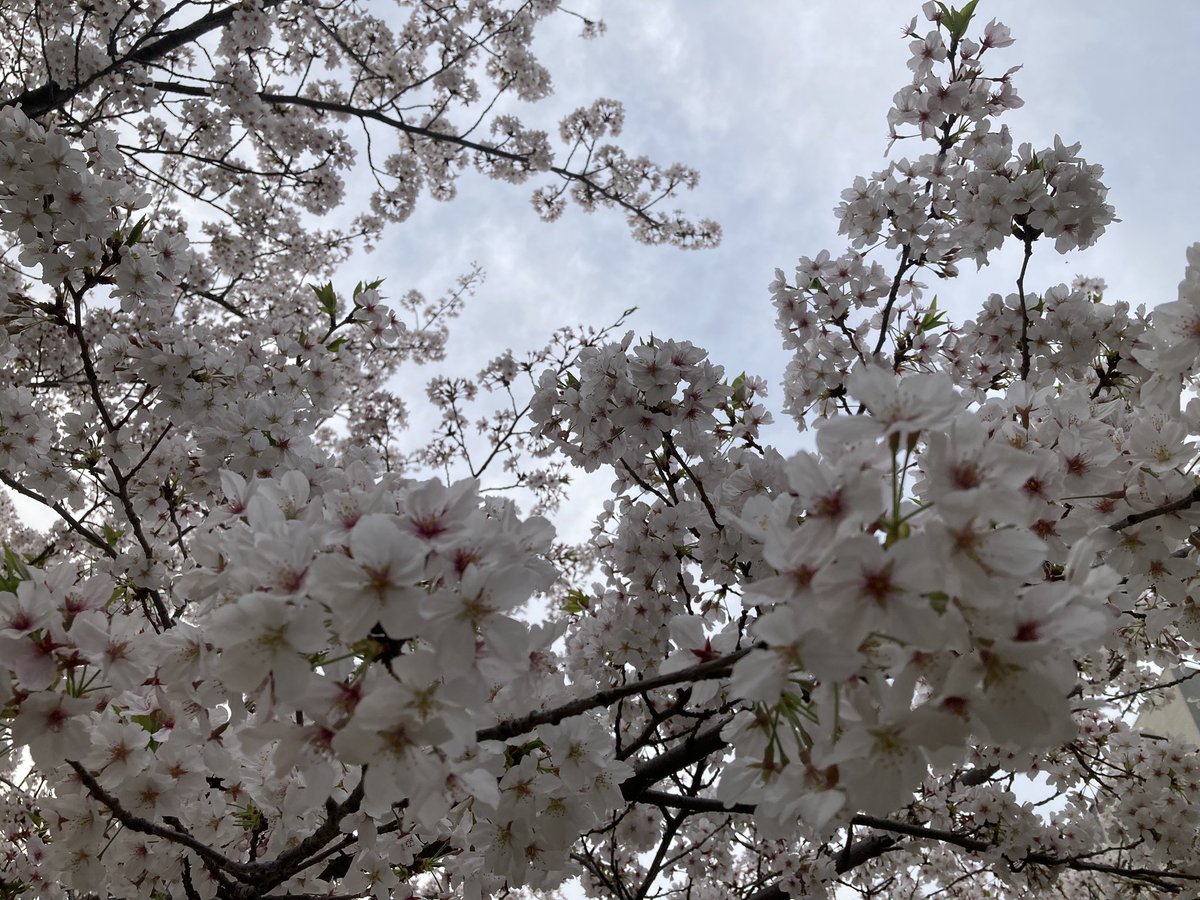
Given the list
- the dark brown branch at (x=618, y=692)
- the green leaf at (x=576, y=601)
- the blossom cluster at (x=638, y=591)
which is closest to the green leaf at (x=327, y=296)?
the blossom cluster at (x=638, y=591)

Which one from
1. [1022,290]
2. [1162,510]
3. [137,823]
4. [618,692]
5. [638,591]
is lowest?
[137,823]

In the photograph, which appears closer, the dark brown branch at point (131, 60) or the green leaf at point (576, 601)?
the green leaf at point (576, 601)

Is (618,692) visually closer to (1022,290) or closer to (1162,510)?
(1162,510)

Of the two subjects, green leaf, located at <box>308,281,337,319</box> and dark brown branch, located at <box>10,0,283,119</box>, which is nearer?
green leaf, located at <box>308,281,337,319</box>

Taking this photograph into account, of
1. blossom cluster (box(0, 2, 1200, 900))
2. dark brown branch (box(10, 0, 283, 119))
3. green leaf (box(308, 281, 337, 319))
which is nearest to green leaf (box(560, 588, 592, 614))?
blossom cluster (box(0, 2, 1200, 900))

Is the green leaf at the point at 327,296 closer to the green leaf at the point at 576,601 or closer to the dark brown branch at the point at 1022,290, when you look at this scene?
the green leaf at the point at 576,601

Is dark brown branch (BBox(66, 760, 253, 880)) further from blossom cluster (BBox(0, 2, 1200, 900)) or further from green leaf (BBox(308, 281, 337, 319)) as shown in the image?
green leaf (BBox(308, 281, 337, 319))

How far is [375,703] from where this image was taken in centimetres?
118

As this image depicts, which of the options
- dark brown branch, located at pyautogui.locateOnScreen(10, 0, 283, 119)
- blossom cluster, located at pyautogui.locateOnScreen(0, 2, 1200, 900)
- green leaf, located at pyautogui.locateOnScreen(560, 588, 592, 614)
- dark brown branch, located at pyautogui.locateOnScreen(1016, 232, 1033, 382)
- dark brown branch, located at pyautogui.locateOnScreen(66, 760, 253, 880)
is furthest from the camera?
dark brown branch, located at pyautogui.locateOnScreen(10, 0, 283, 119)

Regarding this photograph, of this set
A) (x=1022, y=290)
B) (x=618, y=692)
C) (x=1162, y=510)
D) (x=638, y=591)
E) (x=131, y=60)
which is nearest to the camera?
(x=618, y=692)

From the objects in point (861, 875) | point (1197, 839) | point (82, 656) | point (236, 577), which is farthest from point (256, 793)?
point (861, 875)

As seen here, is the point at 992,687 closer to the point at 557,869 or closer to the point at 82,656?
the point at 557,869

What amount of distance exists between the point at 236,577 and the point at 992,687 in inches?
51.2

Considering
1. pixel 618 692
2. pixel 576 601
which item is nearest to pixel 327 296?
pixel 576 601
